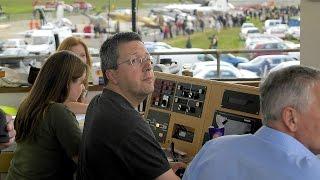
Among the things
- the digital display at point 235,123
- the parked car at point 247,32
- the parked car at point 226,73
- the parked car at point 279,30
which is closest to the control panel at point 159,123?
the digital display at point 235,123

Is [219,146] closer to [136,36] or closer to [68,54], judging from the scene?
[136,36]

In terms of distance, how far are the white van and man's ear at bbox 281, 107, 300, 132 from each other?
374 cm

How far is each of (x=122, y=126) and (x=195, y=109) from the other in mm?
801

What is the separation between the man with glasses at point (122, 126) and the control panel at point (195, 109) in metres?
0.50

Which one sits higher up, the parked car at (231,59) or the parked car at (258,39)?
the parked car at (258,39)

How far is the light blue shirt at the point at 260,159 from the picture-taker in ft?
4.06

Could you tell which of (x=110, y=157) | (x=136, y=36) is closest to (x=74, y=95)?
(x=136, y=36)

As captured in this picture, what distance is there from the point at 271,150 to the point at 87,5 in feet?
14.1

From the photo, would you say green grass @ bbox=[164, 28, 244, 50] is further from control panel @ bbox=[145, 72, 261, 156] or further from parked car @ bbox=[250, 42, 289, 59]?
control panel @ bbox=[145, 72, 261, 156]

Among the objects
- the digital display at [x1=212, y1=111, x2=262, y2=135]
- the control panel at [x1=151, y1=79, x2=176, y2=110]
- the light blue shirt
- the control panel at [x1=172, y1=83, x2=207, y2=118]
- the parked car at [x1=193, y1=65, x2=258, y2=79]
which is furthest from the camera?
the parked car at [x1=193, y1=65, x2=258, y2=79]

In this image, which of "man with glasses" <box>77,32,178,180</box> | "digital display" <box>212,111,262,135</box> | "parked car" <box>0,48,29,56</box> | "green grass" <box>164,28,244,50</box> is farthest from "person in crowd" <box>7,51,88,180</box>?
"green grass" <box>164,28,244,50</box>

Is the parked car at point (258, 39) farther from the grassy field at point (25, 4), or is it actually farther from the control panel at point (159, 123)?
the control panel at point (159, 123)

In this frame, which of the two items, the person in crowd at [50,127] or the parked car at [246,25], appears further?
the parked car at [246,25]

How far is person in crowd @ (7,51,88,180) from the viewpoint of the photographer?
2.25 meters
